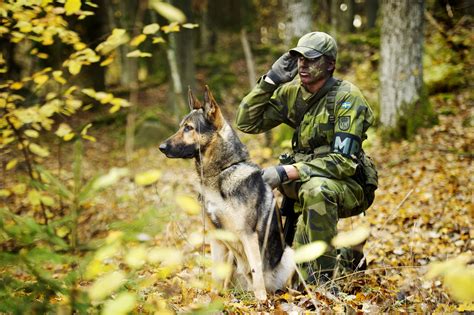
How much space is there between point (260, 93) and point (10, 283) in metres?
2.72

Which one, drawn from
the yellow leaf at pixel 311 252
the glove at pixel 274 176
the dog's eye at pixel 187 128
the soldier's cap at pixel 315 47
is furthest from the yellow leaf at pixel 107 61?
the yellow leaf at pixel 311 252

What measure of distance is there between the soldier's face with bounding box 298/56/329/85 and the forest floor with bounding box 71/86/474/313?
4.17ft

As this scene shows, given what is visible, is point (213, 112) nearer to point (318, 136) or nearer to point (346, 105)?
point (318, 136)

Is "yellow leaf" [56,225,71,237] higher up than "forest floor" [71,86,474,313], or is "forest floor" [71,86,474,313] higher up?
"yellow leaf" [56,225,71,237]

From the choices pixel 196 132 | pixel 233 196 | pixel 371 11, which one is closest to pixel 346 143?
pixel 233 196

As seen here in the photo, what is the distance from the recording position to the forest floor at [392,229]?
253 centimetres

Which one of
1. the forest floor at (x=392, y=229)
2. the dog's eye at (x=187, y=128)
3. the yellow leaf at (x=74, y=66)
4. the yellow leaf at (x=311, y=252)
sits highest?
the yellow leaf at (x=74, y=66)

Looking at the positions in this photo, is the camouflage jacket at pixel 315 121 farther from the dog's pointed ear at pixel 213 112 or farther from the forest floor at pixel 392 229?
the forest floor at pixel 392 229

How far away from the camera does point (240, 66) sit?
17938 mm

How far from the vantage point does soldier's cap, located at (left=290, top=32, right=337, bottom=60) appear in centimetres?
352

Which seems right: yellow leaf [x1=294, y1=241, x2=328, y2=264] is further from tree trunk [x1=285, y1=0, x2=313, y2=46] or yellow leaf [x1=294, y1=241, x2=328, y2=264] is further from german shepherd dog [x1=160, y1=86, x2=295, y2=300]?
tree trunk [x1=285, y1=0, x2=313, y2=46]

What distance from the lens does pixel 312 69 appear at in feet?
11.8

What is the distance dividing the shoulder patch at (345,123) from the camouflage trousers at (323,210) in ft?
1.48

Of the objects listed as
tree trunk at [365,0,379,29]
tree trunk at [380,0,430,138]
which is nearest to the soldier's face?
tree trunk at [380,0,430,138]
